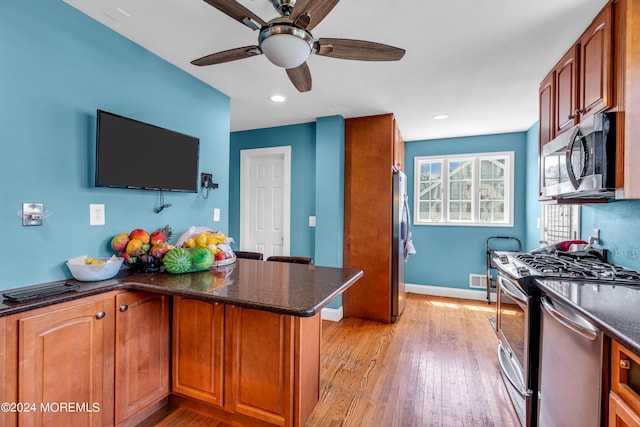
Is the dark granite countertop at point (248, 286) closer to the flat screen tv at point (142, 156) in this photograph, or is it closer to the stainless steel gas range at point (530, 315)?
the flat screen tv at point (142, 156)

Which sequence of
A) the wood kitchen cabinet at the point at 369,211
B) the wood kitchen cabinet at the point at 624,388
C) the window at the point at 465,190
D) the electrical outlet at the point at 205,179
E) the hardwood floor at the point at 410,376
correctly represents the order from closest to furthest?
1. the wood kitchen cabinet at the point at 624,388
2. the hardwood floor at the point at 410,376
3. the electrical outlet at the point at 205,179
4. the wood kitchen cabinet at the point at 369,211
5. the window at the point at 465,190

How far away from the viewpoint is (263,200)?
412cm

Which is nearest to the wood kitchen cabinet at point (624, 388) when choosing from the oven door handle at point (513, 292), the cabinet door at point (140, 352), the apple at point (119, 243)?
the oven door handle at point (513, 292)

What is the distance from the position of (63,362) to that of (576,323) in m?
2.25

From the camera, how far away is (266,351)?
60.6 inches

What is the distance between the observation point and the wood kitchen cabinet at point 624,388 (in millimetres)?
915

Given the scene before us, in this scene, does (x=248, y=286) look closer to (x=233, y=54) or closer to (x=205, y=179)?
(x=233, y=54)

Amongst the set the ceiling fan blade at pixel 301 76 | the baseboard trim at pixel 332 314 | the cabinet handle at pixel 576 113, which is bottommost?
the baseboard trim at pixel 332 314

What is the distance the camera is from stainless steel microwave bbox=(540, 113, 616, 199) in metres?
1.49

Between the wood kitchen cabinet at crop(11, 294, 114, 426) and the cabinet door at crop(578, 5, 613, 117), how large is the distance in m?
2.81

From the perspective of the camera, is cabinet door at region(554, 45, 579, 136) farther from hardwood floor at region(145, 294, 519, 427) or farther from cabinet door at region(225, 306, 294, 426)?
cabinet door at region(225, 306, 294, 426)

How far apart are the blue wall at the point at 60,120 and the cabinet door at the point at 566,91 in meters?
2.83

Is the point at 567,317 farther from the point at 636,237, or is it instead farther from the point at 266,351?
the point at 266,351

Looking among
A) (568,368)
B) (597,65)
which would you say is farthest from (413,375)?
(597,65)
